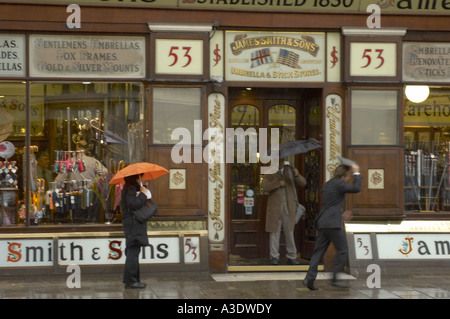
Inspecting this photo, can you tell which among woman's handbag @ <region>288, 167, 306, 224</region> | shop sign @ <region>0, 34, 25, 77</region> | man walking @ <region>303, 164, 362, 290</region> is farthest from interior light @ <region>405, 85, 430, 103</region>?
shop sign @ <region>0, 34, 25, 77</region>

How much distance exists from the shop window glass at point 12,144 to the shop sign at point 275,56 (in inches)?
132

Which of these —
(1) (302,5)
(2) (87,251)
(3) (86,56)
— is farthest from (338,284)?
(3) (86,56)

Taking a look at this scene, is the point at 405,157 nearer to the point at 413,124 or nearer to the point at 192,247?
the point at 413,124

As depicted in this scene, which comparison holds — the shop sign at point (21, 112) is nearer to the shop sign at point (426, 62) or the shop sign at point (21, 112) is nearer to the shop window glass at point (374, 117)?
the shop window glass at point (374, 117)

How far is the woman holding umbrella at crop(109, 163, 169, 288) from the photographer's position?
10734 mm

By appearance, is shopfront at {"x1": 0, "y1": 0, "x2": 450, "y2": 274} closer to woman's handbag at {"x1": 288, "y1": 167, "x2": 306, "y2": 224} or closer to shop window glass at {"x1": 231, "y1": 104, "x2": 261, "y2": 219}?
woman's handbag at {"x1": 288, "y1": 167, "x2": 306, "y2": 224}

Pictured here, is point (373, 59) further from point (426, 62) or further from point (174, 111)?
point (174, 111)

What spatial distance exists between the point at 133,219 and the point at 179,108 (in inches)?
91.7

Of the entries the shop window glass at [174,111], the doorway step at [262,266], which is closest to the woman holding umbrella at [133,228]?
the shop window glass at [174,111]

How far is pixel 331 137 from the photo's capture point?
12.6m

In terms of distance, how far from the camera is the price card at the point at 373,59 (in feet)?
41.2

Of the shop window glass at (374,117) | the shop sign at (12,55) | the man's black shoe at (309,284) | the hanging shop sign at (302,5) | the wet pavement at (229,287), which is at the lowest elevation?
the wet pavement at (229,287)

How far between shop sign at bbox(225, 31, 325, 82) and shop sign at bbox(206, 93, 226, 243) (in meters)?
0.53

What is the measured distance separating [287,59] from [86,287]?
4.91 m
